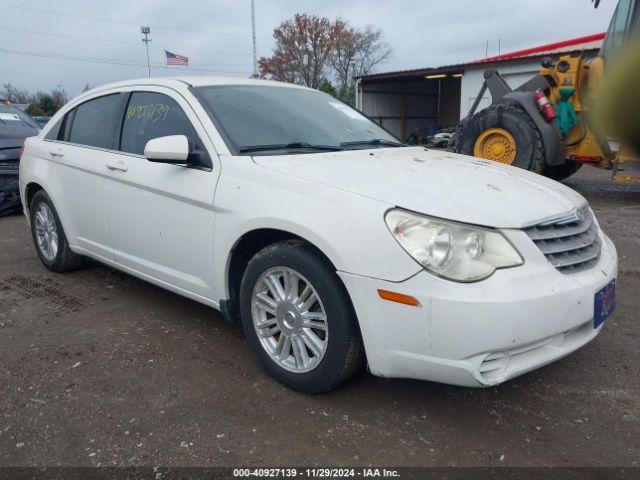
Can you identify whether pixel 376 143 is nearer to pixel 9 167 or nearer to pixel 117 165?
pixel 117 165

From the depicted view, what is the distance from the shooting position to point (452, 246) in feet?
7.54

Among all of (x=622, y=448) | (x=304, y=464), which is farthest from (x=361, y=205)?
(x=622, y=448)

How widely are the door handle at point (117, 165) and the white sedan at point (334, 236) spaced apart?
1 centimetres

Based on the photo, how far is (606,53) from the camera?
7.53 meters

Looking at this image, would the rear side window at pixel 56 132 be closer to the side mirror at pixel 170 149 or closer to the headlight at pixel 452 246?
the side mirror at pixel 170 149

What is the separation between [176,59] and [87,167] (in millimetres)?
27447

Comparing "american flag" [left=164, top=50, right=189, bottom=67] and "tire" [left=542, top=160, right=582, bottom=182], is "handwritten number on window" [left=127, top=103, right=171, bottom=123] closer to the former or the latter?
"tire" [left=542, top=160, right=582, bottom=182]

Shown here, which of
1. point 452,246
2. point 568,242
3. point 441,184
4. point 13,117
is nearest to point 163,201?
point 441,184

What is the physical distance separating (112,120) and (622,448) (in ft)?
12.0

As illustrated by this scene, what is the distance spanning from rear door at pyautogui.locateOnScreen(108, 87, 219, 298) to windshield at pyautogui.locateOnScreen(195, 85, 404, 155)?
0.58 ft

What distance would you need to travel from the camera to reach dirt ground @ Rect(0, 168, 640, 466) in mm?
2361

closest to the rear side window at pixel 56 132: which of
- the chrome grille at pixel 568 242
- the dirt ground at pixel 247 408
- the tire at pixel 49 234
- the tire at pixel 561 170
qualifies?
the tire at pixel 49 234

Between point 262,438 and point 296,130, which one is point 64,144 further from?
point 262,438

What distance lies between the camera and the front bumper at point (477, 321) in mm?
2199
